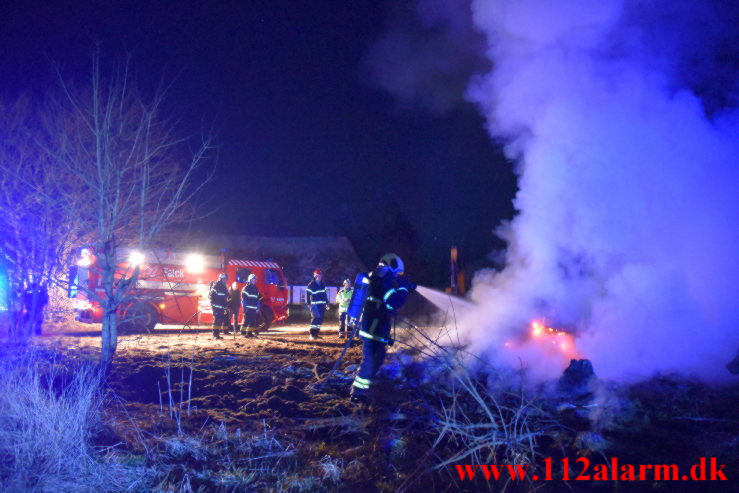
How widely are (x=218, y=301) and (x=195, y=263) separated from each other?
93.2 inches

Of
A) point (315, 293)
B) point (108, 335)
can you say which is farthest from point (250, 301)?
point (108, 335)

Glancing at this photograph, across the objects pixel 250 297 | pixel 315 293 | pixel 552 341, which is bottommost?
pixel 552 341

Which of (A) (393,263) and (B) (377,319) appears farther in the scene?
(A) (393,263)

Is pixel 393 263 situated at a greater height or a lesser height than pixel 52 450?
greater

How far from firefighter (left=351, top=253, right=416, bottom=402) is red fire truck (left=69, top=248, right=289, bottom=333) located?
23.4 ft

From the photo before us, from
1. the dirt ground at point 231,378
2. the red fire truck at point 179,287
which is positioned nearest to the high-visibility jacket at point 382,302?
the dirt ground at point 231,378

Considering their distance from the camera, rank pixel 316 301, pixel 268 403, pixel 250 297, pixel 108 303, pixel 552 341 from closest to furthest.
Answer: pixel 268 403 < pixel 108 303 < pixel 552 341 < pixel 250 297 < pixel 316 301

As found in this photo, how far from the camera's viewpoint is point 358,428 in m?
4.73

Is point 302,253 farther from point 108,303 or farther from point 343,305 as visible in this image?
point 108,303

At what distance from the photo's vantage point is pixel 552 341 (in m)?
7.84

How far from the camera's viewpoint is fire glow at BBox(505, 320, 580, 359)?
7676 mm

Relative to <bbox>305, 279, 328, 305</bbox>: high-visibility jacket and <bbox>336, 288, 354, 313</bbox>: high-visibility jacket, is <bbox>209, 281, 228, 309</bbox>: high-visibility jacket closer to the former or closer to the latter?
<bbox>305, 279, 328, 305</bbox>: high-visibility jacket

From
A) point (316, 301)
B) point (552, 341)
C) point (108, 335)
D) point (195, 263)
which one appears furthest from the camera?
point (195, 263)

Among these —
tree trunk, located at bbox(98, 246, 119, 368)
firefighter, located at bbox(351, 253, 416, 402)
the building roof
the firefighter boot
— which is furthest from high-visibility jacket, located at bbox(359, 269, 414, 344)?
the building roof
